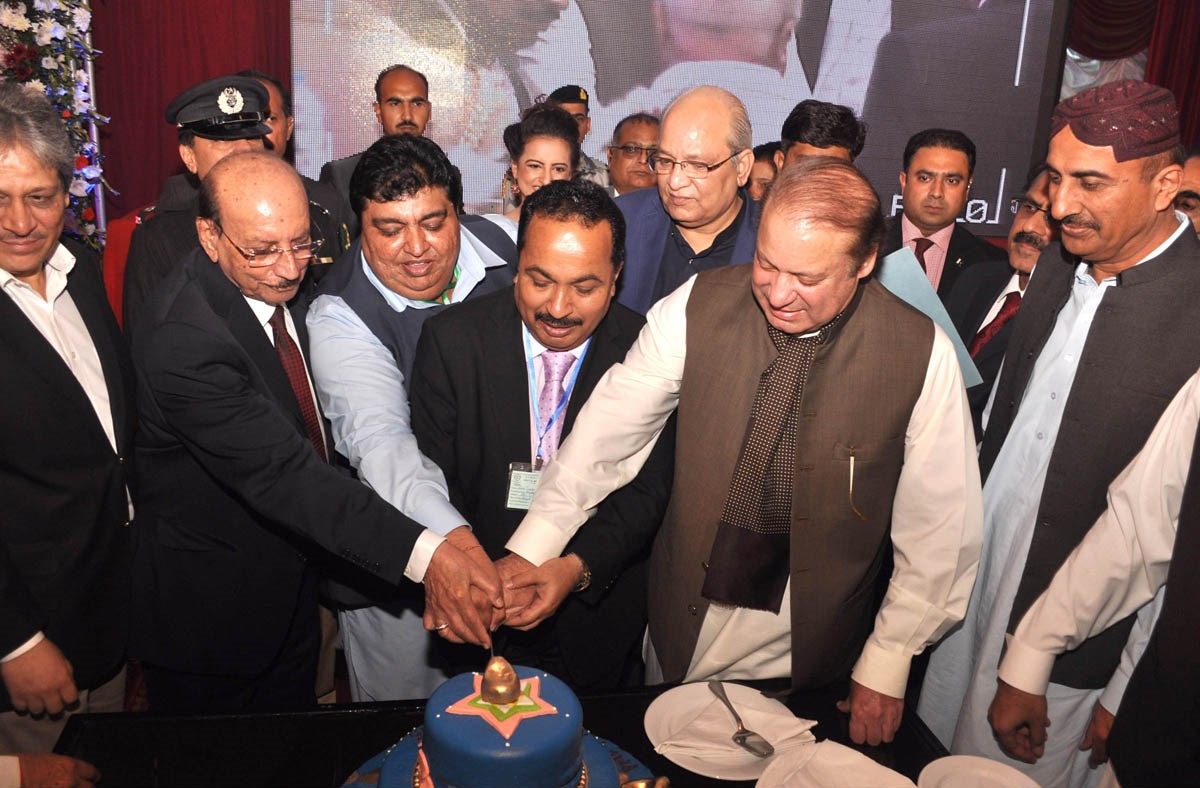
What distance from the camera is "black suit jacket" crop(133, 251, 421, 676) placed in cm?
184

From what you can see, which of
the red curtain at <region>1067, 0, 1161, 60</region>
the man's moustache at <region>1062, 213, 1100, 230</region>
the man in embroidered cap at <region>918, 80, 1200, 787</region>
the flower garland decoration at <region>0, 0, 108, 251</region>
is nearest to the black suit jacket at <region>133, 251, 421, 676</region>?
the man in embroidered cap at <region>918, 80, 1200, 787</region>

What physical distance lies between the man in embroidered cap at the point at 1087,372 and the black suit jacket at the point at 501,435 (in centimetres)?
82

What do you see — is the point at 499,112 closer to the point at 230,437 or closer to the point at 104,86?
the point at 104,86

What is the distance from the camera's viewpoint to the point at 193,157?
9.70ft

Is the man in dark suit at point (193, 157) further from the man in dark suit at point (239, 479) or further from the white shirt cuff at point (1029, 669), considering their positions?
the white shirt cuff at point (1029, 669)

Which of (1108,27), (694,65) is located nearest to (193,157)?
(694,65)

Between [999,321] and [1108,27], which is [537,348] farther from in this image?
[1108,27]

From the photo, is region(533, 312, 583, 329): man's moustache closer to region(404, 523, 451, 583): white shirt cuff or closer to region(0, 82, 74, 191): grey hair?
region(404, 523, 451, 583): white shirt cuff

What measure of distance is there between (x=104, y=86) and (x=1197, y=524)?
614cm

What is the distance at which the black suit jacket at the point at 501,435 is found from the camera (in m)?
1.96

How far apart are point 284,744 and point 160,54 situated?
5.45 meters

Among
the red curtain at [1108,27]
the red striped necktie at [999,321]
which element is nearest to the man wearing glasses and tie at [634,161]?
the red striped necktie at [999,321]

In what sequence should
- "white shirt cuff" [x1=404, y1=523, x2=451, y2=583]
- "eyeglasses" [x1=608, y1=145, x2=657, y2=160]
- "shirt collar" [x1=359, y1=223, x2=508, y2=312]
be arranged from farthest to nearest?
"eyeglasses" [x1=608, y1=145, x2=657, y2=160] → "shirt collar" [x1=359, y1=223, x2=508, y2=312] → "white shirt cuff" [x1=404, y1=523, x2=451, y2=583]

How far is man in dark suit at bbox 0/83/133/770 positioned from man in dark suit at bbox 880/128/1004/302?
273cm
